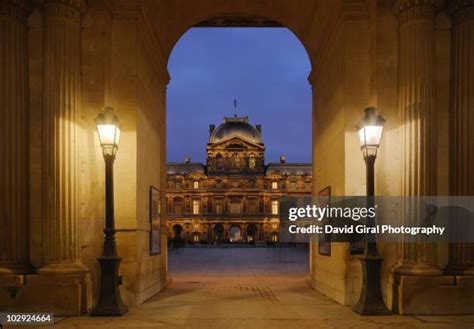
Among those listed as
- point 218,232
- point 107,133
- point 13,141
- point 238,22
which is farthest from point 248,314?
point 218,232

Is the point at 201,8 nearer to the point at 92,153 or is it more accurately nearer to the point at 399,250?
the point at 92,153

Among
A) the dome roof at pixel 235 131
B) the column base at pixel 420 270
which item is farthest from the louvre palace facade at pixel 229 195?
the column base at pixel 420 270

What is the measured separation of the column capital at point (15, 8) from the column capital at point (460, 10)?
794 cm

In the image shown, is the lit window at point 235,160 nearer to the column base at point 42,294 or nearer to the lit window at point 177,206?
the lit window at point 177,206

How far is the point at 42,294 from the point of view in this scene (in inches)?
425

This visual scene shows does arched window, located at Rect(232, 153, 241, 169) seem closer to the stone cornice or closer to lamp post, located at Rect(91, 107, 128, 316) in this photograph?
the stone cornice

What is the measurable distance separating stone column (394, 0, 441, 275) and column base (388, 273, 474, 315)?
0.18 metres

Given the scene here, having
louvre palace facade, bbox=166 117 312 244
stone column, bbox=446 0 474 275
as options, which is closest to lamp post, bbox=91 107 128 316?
stone column, bbox=446 0 474 275

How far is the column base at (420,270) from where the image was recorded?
11164mm

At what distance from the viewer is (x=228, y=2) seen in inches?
653

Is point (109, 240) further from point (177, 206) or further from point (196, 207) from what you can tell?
point (177, 206)

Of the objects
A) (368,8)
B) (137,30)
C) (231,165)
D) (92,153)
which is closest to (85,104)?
(92,153)

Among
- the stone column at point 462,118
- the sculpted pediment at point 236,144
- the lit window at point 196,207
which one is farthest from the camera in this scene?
the lit window at point 196,207

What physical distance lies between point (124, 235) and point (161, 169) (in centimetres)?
454
